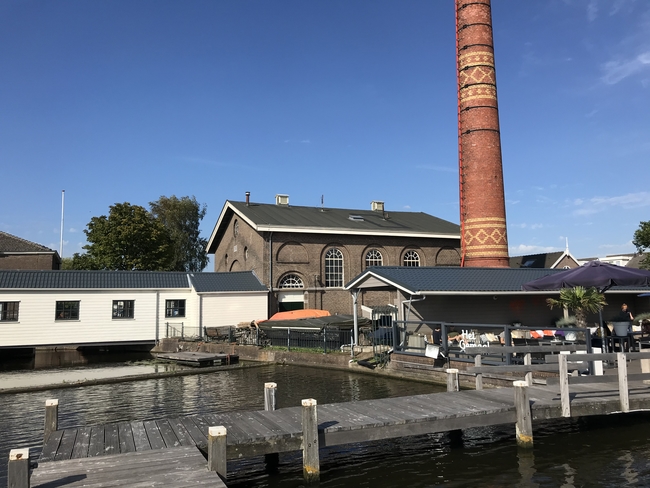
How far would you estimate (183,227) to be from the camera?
53812 millimetres

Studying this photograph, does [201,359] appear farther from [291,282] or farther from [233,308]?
[291,282]

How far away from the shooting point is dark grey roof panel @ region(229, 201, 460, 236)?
108 feet

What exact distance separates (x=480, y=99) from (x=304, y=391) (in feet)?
64.5

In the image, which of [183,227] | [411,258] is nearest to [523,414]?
[411,258]

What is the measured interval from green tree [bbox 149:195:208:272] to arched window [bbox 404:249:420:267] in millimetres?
23473

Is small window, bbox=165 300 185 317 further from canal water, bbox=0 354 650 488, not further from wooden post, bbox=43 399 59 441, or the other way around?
wooden post, bbox=43 399 59 441

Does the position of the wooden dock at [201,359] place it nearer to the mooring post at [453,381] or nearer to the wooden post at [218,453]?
the mooring post at [453,381]

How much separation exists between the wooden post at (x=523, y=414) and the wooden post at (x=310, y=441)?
3.57 metres

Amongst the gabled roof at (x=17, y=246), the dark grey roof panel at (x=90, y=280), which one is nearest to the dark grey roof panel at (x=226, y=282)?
the dark grey roof panel at (x=90, y=280)

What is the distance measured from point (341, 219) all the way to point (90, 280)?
16.4 meters

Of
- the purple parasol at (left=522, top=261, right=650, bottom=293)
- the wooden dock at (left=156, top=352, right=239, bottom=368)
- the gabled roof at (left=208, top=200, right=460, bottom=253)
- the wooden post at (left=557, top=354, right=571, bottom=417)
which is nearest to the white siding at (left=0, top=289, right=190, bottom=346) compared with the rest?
the wooden dock at (left=156, top=352, right=239, bottom=368)

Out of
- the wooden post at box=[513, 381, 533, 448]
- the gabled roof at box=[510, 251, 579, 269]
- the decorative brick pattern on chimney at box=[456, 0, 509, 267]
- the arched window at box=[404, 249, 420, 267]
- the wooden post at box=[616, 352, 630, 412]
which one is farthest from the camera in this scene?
the gabled roof at box=[510, 251, 579, 269]

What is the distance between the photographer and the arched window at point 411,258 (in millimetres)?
35344

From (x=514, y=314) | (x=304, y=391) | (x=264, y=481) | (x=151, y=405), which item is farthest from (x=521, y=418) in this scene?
(x=514, y=314)
